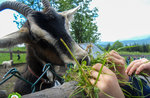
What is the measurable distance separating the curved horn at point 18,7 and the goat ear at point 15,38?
2.03 ft

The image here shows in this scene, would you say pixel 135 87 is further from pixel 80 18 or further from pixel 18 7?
pixel 80 18

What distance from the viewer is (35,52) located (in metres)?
2.82

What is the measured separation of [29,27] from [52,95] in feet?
7.85

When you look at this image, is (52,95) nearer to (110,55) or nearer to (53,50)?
(110,55)

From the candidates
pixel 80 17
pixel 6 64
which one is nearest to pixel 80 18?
pixel 80 17

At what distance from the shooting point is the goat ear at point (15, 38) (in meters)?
2.47

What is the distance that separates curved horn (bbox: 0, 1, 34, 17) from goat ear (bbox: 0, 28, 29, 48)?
24.4 inches

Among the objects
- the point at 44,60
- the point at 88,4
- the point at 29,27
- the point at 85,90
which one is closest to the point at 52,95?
the point at 85,90

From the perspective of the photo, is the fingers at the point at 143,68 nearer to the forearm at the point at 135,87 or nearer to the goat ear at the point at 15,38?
the forearm at the point at 135,87

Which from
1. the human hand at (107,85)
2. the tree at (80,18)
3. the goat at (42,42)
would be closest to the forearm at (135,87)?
the human hand at (107,85)

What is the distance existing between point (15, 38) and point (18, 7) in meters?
1.26

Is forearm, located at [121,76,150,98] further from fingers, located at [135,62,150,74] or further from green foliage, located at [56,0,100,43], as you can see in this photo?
green foliage, located at [56,0,100,43]

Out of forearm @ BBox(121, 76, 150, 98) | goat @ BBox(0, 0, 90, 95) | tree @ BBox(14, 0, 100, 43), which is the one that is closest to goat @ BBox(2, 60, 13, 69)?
tree @ BBox(14, 0, 100, 43)

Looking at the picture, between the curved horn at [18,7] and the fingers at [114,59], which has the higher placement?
the curved horn at [18,7]
